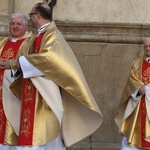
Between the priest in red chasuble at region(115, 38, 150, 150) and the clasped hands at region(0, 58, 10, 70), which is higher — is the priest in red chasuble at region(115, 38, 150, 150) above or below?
below

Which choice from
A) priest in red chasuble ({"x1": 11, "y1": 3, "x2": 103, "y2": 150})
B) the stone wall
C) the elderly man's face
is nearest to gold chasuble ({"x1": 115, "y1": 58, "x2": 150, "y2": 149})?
the elderly man's face

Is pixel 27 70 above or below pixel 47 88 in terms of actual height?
above

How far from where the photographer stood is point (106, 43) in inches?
270

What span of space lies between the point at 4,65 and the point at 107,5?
7.47 feet

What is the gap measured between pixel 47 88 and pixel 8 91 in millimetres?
621

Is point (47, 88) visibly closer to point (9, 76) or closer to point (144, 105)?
point (9, 76)

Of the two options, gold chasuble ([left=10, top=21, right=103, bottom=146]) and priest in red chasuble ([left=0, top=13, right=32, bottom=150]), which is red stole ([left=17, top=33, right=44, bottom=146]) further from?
priest in red chasuble ([left=0, top=13, right=32, bottom=150])

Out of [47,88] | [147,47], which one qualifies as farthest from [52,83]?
[147,47]

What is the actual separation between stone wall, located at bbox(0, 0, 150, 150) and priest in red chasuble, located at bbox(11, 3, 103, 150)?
1.66m

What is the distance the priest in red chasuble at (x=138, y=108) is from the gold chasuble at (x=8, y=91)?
47.7 inches

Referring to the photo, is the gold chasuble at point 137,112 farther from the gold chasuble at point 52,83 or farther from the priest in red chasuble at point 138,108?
the gold chasuble at point 52,83

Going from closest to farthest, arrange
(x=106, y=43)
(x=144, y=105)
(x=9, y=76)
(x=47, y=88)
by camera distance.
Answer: (x=47, y=88) → (x=9, y=76) → (x=144, y=105) → (x=106, y=43)

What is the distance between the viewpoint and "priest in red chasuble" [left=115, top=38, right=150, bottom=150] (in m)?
5.62

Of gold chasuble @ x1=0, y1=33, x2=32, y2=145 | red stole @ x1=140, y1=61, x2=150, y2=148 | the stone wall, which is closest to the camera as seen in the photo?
gold chasuble @ x1=0, y1=33, x2=32, y2=145
